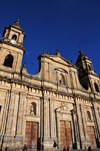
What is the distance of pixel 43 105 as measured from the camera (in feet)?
50.3

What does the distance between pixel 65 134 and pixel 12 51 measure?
46.2ft

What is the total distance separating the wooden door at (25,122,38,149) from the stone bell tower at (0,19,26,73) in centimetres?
730

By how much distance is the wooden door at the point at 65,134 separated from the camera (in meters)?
15.0

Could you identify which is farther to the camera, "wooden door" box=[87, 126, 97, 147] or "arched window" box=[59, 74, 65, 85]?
"arched window" box=[59, 74, 65, 85]

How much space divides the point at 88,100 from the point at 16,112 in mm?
13310

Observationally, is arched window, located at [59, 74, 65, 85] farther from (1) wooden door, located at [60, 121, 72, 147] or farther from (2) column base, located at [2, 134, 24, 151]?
(2) column base, located at [2, 134, 24, 151]

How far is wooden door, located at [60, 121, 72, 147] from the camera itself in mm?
14994

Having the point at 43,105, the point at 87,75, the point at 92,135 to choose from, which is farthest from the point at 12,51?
the point at 92,135

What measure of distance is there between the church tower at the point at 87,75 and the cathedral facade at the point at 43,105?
1724 millimetres

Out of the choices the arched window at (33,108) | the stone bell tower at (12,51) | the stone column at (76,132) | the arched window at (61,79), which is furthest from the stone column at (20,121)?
the arched window at (61,79)

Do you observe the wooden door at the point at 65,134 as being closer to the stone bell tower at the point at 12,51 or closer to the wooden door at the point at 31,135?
the wooden door at the point at 31,135

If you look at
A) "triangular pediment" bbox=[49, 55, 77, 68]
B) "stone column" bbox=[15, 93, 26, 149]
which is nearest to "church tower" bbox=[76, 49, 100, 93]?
"triangular pediment" bbox=[49, 55, 77, 68]

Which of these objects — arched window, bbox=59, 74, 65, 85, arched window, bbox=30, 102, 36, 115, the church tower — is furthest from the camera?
the church tower

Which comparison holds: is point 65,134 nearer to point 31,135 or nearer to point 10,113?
point 31,135
